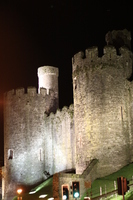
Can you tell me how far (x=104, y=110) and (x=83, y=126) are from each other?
1.93 meters

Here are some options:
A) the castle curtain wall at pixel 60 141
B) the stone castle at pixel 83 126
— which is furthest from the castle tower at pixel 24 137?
the castle curtain wall at pixel 60 141

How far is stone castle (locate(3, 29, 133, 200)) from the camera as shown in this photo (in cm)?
2053

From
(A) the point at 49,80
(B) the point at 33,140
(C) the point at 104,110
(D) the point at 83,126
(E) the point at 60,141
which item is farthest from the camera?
(A) the point at 49,80

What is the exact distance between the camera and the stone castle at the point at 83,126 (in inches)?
808

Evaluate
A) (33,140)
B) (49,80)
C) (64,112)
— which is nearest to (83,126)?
(64,112)

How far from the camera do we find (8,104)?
30000mm

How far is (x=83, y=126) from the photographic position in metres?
21.6

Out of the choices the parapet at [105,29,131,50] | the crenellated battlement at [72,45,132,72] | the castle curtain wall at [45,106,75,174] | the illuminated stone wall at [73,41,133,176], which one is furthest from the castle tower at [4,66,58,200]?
the parapet at [105,29,131,50]

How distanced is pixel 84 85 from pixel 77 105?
5.23ft

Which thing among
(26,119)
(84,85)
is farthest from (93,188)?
(26,119)

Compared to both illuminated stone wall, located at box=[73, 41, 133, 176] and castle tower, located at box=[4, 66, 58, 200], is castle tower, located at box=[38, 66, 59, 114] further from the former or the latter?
illuminated stone wall, located at box=[73, 41, 133, 176]

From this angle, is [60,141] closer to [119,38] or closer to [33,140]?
[33,140]

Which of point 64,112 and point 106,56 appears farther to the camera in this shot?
point 64,112

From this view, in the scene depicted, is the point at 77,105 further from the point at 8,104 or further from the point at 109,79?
the point at 8,104
